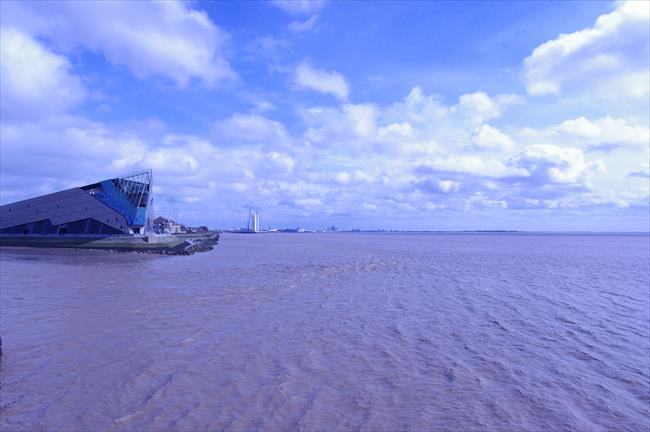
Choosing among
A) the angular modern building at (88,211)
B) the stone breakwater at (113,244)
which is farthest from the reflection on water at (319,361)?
the angular modern building at (88,211)

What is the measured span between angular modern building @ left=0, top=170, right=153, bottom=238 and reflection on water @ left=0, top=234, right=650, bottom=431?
5892 centimetres

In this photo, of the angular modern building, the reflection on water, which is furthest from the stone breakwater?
the reflection on water

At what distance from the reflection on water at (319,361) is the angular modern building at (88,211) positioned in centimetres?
5892

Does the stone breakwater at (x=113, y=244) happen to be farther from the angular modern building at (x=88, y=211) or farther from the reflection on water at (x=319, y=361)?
the reflection on water at (x=319, y=361)

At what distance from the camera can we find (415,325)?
63.9ft

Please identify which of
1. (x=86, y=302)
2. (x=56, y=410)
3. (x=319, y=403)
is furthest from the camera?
(x=86, y=302)

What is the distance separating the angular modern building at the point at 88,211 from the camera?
82938mm

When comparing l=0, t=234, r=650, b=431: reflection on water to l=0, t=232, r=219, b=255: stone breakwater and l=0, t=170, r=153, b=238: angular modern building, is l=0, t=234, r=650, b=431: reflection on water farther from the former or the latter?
l=0, t=170, r=153, b=238: angular modern building

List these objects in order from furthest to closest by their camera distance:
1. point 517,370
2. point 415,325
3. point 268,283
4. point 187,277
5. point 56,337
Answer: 1. point 187,277
2. point 268,283
3. point 415,325
4. point 56,337
5. point 517,370

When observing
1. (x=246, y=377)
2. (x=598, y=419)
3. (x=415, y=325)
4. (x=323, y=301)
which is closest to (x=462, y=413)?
(x=598, y=419)

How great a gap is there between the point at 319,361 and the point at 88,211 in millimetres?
83682

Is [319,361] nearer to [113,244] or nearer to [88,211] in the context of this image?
[113,244]

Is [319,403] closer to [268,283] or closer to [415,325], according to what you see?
[415,325]

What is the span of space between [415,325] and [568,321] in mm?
8192
